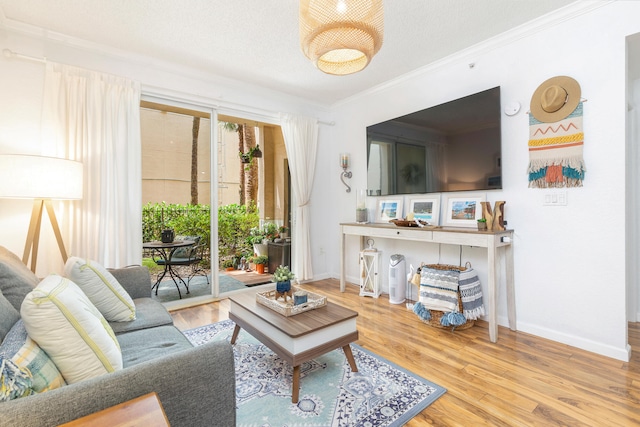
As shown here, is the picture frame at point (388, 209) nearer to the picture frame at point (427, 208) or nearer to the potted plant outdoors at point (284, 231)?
the picture frame at point (427, 208)

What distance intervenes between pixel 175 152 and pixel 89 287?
2064mm

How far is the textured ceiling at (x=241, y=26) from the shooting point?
7.52 ft

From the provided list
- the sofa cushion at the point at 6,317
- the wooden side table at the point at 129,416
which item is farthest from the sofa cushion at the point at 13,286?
the wooden side table at the point at 129,416

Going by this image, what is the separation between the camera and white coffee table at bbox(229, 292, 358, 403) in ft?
5.64

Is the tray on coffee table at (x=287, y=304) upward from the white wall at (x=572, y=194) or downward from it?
downward

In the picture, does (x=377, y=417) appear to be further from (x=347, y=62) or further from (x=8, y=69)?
(x=8, y=69)

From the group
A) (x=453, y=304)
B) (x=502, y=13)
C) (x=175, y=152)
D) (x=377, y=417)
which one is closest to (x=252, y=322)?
(x=377, y=417)

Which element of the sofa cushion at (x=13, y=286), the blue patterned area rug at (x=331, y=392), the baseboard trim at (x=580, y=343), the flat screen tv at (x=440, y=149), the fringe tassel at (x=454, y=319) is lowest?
the blue patterned area rug at (x=331, y=392)

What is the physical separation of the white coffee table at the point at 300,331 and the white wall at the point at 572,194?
169cm

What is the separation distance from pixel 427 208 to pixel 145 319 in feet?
9.02

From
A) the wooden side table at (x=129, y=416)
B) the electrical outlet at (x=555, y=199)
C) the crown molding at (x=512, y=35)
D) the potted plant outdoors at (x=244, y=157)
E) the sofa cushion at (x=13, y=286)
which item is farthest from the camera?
the potted plant outdoors at (x=244, y=157)

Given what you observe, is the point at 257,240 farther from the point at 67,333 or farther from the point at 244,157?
the point at 67,333

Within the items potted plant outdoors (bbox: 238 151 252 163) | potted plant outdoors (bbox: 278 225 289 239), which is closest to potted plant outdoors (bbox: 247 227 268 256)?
potted plant outdoors (bbox: 278 225 289 239)

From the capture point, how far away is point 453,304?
2.61 m
